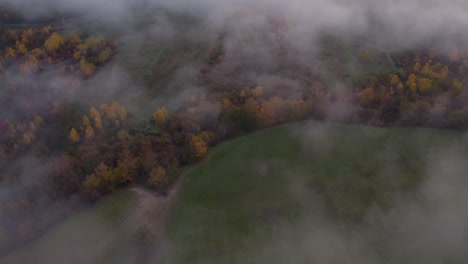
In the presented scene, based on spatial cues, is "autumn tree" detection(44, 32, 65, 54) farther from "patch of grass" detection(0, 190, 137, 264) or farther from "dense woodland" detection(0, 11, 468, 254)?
"patch of grass" detection(0, 190, 137, 264)

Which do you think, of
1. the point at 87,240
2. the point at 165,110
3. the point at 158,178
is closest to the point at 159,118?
the point at 165,110

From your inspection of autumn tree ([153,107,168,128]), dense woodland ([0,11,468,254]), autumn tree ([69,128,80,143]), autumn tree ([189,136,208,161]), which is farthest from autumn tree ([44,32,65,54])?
autumn tree ([189,136,208,161])

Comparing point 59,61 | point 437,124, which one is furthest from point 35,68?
point 437,124

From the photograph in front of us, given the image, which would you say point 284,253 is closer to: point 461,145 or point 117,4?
point 461,145

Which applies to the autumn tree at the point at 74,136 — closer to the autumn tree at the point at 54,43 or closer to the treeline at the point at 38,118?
the treeline at the point at 38,118

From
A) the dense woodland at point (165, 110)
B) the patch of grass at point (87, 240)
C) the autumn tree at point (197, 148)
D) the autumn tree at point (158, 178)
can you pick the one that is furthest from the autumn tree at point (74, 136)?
the autumn tree at point (197, 148)

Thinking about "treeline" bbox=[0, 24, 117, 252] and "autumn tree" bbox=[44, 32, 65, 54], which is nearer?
"treeline" bbox=[0, 24, 117, 252]
